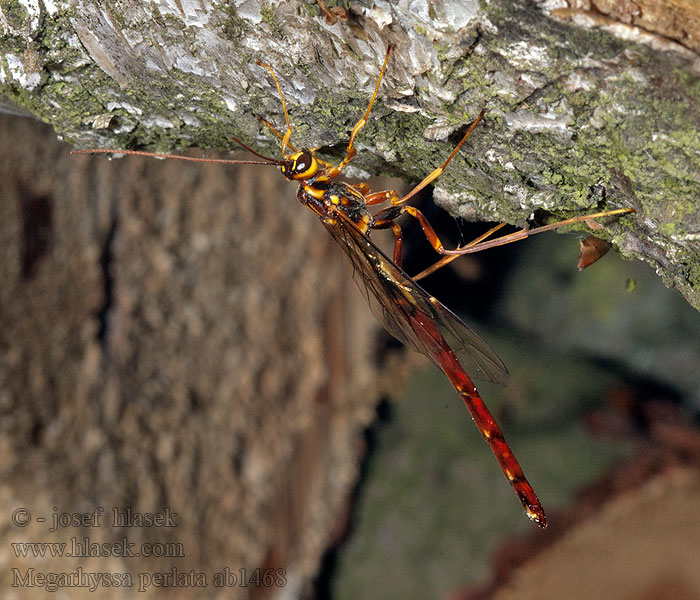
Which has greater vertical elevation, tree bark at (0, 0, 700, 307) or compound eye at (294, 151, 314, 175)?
tree bark at (0, 0, 700, 307)

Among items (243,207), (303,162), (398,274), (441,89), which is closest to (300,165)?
(303,162)

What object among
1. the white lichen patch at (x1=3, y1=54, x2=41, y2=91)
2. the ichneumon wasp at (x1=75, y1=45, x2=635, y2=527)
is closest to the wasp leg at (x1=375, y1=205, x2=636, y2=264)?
the ichneumon wasp at (x1=75, y1=45, x2=635, y2=527)

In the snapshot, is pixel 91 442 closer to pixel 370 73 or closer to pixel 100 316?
pixel 100 316

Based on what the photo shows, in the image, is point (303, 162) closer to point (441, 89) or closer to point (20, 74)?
point (441, 89)

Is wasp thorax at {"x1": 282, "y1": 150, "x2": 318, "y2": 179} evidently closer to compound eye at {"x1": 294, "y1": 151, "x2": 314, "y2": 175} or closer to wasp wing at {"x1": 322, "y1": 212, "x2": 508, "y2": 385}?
compound eye at {"x1": 294, "y1": 151, "x2": 314, "y2": 175}

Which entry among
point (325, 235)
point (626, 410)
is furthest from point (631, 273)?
point (325, 235)

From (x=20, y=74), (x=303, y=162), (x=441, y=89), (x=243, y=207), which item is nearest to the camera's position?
(x=441, y=89)

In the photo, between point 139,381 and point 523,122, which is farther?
point 139,381
